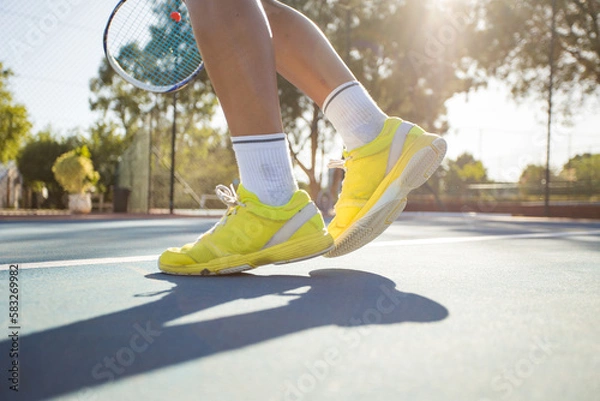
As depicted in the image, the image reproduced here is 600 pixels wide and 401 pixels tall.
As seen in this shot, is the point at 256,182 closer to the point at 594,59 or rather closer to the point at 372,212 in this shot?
the point at 372,212

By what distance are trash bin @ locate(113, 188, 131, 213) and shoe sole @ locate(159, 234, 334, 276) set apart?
29.7 feet

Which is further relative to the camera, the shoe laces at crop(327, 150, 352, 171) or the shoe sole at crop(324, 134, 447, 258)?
the shoe laces at crop(327, 150, 352, 171)

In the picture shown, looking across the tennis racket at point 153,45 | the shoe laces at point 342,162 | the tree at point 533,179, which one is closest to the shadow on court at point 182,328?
the shoe laces at point 342,162

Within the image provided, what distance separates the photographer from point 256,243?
122 centimetres

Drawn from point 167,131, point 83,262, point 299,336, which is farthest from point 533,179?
point 299,336

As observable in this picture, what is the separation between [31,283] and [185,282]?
12.0 inches

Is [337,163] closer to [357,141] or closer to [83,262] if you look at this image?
[357,141]

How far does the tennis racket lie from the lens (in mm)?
1867

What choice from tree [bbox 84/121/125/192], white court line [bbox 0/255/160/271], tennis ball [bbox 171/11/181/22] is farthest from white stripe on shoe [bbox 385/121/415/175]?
tree [bbox 84/121/125/192]

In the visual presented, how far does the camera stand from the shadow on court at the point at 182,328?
1.72 ft

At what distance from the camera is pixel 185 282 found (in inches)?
43.9

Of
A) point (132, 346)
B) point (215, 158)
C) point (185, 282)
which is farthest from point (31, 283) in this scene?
point (215, 158)

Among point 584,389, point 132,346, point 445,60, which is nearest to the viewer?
point 584,389

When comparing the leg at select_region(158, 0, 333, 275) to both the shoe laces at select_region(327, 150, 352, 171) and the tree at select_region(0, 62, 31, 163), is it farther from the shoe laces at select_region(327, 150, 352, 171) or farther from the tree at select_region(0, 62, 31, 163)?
the tree at select_region(0, 62, 31, 163)
